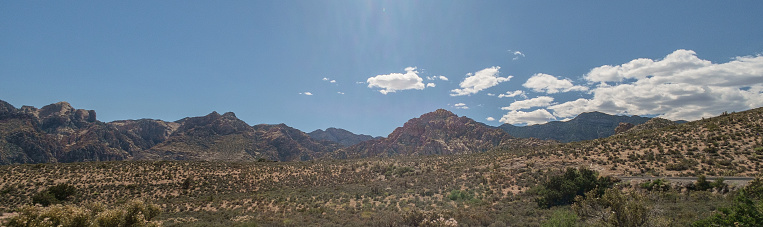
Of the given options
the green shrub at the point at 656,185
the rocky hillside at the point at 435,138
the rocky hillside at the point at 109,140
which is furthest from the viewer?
the rocky hillside at the point at 435,138

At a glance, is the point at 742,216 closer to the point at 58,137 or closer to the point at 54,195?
the point at 54,195

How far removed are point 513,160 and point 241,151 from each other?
13451cm

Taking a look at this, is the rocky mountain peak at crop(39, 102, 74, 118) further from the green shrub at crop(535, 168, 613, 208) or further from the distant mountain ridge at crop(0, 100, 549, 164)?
the green shrub at crop(535, 168, 613, 208)

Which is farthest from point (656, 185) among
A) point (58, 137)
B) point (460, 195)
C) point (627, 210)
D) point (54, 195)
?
point (58, 137)

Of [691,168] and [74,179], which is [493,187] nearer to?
[691,168]

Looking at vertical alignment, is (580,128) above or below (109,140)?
above

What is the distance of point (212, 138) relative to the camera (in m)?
154

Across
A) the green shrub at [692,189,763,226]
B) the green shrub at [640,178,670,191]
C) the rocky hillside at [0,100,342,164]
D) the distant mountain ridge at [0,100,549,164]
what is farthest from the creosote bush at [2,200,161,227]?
the distant mountain ridge at [0,100,549,164]

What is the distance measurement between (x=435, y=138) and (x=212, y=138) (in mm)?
122727

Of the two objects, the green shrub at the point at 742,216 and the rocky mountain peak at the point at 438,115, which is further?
the rocky mountain peak at the point at 438,115

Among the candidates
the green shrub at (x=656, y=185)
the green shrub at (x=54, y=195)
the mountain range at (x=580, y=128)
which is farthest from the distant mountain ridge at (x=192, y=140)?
the green shrub at (x=54, y=195)

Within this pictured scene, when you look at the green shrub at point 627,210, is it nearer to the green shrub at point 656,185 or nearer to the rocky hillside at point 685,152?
the green shrub at point 656,185

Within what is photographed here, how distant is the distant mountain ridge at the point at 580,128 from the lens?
17125 cm

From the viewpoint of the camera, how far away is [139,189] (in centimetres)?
3148
